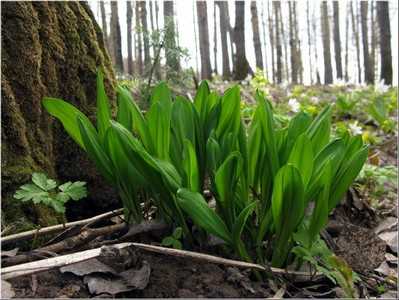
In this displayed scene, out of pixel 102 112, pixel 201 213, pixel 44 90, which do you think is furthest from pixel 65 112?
pixel 201 213

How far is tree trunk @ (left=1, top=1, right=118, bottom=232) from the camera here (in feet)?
6.04

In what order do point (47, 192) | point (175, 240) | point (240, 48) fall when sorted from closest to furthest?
point (175, 240)
point (47, 192)
point (240, 48)

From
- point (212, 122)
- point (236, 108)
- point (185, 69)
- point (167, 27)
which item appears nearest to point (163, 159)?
point (212, 122)

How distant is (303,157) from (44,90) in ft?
3.81

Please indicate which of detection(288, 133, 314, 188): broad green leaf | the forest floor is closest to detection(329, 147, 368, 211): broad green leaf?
detection(288, 133, 314, 188): broad green leaf

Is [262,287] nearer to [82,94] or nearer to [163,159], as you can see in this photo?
[163,159]

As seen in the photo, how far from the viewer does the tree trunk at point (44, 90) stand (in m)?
1.84

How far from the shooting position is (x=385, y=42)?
1242cm

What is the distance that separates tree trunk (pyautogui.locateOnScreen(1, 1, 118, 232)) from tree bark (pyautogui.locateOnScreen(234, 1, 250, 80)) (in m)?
8.66

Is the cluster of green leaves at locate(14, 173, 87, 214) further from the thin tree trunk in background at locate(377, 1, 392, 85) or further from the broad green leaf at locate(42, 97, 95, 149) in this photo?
the thin tree trunk in background at locate(377, 1, 392, 85)

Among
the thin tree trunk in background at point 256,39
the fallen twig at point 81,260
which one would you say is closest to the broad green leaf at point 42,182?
the fallen twig at point 81,260

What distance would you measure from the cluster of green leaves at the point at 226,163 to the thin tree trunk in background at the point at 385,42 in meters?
11.9

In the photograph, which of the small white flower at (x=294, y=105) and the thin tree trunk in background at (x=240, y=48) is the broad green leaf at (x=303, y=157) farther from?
the thin tree trunk in background at (x=240, y=48)

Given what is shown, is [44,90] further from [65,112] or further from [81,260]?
[81,260]
